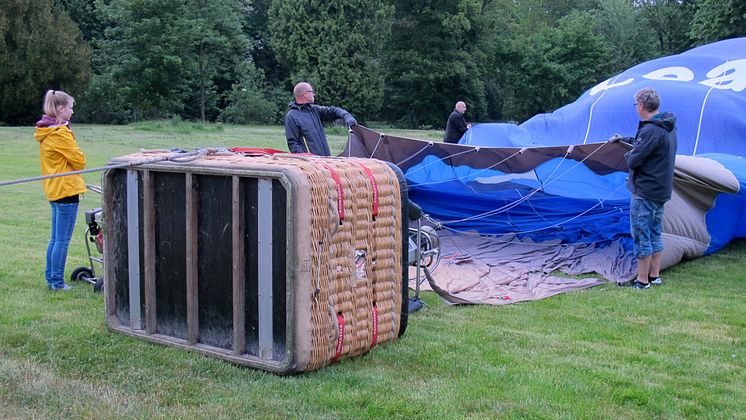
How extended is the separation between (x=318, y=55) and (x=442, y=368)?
35.3 metres

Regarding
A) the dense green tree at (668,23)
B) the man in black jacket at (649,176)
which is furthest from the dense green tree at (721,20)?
the man in black jacket at (649,176)

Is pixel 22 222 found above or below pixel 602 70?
below

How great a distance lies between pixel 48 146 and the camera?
18.2 feet

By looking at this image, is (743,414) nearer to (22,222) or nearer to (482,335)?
(482,335)

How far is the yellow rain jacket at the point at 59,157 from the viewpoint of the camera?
18.2ft

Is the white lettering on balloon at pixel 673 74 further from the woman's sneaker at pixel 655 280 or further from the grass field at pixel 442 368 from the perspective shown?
the grass field at pixel 442 368

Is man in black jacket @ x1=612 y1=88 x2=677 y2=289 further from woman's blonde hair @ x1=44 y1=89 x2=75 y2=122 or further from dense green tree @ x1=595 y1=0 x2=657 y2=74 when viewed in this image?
dense green tree @ x1=595 y1=0 x2=657 y2=74

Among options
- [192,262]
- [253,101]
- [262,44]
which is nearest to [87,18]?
[262,44]

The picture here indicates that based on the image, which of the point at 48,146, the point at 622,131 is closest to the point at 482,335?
the point at 48,146

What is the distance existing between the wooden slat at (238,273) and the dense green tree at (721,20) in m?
24.2

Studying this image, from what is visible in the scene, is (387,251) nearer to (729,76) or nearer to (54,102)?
(54,102)

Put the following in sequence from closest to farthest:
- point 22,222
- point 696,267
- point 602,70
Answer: point 696,267 < point 22,222 < point 602,70

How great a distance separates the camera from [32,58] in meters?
30.7

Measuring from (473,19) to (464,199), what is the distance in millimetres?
38905
